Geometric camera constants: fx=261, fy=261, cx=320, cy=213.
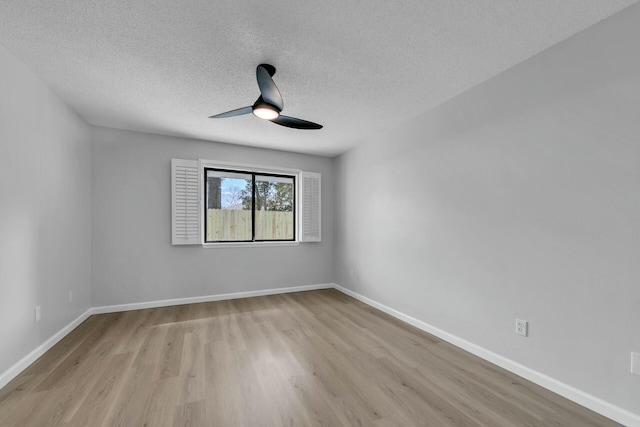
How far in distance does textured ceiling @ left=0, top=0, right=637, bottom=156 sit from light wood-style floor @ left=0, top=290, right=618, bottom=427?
2433 mm

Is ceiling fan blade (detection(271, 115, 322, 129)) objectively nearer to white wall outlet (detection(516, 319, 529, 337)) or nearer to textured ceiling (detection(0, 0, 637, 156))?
textured ceiling (detection(0, 0, 637, 156))

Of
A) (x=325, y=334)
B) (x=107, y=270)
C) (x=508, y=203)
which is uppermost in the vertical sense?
(x=508, y=203)

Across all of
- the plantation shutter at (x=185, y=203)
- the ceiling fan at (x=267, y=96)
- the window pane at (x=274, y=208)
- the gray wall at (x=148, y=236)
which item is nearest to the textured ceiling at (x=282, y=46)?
the ceiling fan at (x=267, y=96)

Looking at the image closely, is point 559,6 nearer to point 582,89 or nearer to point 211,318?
point 582,89

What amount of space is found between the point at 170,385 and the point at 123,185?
9.09 feet

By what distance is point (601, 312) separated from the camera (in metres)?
1.65

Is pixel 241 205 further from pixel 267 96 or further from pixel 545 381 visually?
pixel 545 381

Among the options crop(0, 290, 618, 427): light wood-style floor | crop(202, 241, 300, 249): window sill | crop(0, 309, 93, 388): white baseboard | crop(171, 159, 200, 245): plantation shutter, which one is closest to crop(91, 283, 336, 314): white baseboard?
crop(0, 309, 93, 388): white baseboard

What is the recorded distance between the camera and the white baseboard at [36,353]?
74.3 inches

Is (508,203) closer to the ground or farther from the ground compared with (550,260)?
farther from the ground

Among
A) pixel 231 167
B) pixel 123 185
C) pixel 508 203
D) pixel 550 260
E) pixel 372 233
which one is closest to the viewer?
pixel 550 260

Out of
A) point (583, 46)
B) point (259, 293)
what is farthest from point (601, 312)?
point (259, 293)

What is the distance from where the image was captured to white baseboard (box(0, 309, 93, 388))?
74.3 inches

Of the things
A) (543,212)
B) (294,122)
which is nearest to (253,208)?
(294,122)
